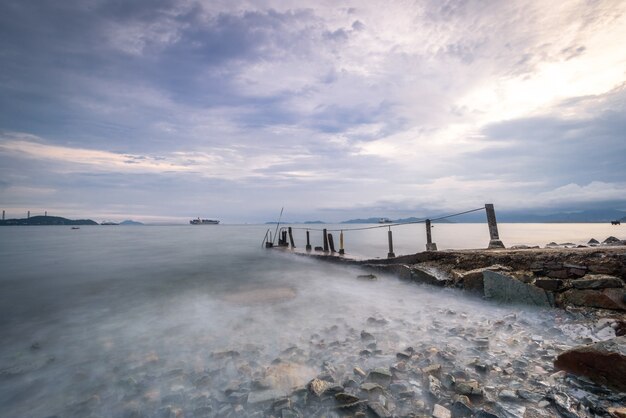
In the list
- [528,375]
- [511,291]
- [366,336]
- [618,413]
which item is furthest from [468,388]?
[511,291]

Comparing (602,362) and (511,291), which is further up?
(602,362)

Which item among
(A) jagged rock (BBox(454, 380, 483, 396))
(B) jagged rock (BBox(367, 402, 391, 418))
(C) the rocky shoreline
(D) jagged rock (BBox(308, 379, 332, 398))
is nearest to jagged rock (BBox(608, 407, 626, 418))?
(C) the rocky shoreline

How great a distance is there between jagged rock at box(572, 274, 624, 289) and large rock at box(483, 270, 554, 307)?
27.1 inches

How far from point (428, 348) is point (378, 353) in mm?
964

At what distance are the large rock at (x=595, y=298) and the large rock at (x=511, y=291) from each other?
13.8 inches

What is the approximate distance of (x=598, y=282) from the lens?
6523mm

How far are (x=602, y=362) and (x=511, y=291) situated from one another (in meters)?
4.41

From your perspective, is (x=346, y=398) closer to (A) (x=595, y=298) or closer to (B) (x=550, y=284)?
(A) (x=595, y=298)

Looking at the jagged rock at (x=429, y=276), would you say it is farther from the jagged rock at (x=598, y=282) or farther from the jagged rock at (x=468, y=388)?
the jagged rock at (x=468, y=388)

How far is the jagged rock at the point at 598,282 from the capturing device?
6364 millimetres

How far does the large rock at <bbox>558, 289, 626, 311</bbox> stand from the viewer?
6.13 metres

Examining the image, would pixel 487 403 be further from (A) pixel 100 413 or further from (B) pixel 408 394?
(A) pixel 100 413

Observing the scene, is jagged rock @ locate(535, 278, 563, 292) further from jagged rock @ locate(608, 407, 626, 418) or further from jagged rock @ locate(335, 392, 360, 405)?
jagged rock @ locate(335, 392, 360, 405)

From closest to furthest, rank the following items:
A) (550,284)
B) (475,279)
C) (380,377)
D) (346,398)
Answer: (346,398) → (380,377) → (550,284) → (475,279)
